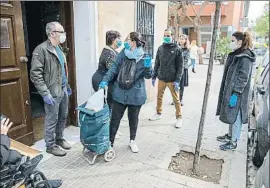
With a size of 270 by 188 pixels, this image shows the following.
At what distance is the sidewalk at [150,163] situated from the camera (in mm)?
2951

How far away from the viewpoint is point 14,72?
299cm

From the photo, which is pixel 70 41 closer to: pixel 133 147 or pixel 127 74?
pixel 127 74

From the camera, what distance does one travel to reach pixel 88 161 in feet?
10.8

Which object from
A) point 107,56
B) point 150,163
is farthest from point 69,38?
point 150,163

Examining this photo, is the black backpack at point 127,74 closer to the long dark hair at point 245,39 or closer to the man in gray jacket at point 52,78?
the man in gray jacket at point 52,78

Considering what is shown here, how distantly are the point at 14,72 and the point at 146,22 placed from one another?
3771 millimetres

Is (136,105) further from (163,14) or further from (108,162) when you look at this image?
(163,14)

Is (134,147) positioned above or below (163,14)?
below

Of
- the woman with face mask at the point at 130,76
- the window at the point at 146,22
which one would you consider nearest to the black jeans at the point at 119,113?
the woman with face mask at the point at 130,76

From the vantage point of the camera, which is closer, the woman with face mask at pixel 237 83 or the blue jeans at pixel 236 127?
the woman with face mask at pixel 237 83

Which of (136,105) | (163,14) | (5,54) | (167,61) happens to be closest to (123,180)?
(136,105)

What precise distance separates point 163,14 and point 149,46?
1.21 metres

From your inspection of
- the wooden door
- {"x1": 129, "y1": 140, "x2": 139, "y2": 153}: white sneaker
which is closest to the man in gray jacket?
the wooden door

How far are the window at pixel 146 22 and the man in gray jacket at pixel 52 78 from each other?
274 centimetres
